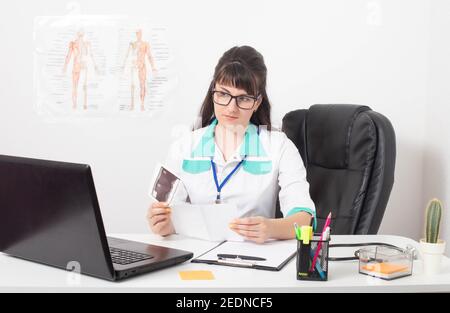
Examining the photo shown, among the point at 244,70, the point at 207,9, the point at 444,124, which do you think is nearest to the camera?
the point at 244,70

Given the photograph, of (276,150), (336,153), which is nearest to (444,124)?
(336,153)

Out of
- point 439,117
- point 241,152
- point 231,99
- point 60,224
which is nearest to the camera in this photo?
point 60,224

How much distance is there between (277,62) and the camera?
2.70m

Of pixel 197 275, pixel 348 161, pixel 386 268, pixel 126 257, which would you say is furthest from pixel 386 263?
pixel 348 161

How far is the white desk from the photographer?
127 centimetres

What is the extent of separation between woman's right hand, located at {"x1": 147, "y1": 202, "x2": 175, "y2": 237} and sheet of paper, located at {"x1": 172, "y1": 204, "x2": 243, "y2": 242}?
0.02 metres

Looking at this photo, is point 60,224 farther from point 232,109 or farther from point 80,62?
point 80,62

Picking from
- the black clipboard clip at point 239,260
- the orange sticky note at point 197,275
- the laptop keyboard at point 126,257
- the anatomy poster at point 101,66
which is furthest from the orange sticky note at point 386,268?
the anatomy poster at point 101,66

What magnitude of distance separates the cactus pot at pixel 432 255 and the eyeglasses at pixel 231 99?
83cm

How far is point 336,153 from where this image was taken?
2.14m

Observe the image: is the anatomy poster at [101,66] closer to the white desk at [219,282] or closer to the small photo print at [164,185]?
A: the small photo print at [164,185]

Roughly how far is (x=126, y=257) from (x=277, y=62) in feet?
5.01
